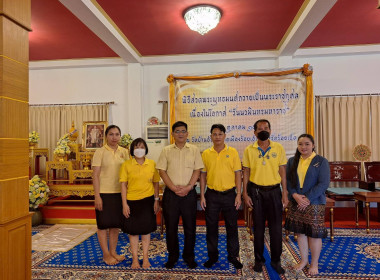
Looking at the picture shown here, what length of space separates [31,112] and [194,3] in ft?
15.1

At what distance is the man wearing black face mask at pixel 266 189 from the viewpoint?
8.71 feet

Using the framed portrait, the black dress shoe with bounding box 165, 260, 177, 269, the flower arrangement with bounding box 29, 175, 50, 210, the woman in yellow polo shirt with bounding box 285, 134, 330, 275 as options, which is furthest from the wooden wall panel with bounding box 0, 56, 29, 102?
the framed portrait

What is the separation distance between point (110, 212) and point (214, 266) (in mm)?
1246

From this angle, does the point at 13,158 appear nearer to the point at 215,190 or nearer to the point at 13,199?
the point at 13,199

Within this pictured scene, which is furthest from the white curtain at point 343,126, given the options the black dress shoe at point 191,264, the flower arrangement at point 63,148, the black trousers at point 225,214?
the flower arrangement at point 63,148

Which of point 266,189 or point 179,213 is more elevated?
point 266,189

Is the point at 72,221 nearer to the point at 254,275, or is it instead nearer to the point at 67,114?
the point at 67,114

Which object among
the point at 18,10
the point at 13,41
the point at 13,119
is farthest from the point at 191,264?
the point at 18,10

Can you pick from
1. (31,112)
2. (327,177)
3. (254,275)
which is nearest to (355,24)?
(327,177)

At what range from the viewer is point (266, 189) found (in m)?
2.66

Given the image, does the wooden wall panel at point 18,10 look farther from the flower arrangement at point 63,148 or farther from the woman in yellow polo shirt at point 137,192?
the flower arrangement at point 63,148

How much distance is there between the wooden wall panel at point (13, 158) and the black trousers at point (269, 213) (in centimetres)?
212

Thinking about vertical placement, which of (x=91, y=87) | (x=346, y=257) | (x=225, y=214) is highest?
(x=91, y=87)

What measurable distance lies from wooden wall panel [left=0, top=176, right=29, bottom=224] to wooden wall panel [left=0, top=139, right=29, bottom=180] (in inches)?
2.1
